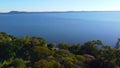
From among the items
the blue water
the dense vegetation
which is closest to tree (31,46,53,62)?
the dense vegetation

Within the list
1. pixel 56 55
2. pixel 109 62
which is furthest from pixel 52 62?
pixel 109 62

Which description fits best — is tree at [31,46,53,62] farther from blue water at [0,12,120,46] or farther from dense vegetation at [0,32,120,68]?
blue water at [0,12,120,46]

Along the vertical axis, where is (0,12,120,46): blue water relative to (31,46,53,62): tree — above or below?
below

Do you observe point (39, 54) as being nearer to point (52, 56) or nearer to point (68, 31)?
point (52, 56)

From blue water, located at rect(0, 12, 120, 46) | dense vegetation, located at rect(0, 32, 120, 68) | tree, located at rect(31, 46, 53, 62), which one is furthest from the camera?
blue water, located at rect(0, 12, 120, 46)

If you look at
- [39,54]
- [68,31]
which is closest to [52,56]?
[39,54]

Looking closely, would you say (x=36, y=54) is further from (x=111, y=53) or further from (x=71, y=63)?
(x=111, y=53)

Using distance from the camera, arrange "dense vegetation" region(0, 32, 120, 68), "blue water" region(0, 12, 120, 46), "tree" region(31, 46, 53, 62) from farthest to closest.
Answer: "blue water" region(0, 12, 120, 46) < "tree" region(31, 46, 53, 62) < "dense vegetation" region(0, 32, 120, 68)

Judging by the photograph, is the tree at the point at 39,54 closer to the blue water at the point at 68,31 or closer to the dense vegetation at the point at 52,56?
the dense vegetation at the point at 52,56

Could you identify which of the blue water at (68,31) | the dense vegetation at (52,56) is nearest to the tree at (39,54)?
the dense vegetation at (52,56)
